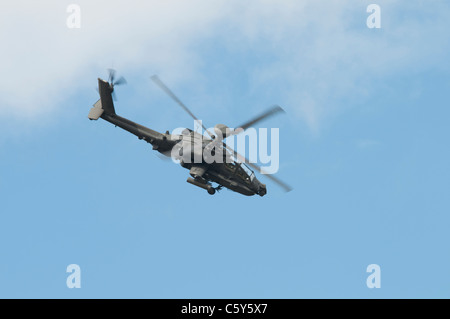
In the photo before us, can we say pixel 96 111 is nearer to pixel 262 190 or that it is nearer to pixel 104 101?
pixel 104 101

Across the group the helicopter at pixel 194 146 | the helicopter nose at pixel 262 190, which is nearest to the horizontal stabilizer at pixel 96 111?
the helicopter at pixel 194 146

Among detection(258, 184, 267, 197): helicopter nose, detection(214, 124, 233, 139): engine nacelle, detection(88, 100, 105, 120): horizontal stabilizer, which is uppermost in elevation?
detection(88, 100, 105, 120): horizontal stabilizer

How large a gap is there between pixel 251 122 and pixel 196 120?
5119 mm

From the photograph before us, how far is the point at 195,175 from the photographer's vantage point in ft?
275

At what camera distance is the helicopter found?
8312 cm

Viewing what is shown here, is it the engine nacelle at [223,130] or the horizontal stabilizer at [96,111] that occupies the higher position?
the horizontal stabilizer at [96,111]

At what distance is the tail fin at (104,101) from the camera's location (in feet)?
276

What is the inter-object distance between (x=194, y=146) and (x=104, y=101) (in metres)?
9.69

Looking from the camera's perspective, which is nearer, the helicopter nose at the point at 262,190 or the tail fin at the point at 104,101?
the tail fin at the point at 104,101

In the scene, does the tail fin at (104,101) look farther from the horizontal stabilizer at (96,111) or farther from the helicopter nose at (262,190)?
the helicopter nose at (262,190)

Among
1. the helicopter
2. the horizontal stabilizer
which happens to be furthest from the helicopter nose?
the horizontal stabilizer

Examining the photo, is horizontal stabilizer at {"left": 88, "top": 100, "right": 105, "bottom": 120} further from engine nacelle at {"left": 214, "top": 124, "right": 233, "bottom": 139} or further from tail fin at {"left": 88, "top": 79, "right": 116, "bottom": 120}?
engine nacelle at {"left": 214, "top": 124, "right": 233, "bottom": 139}
